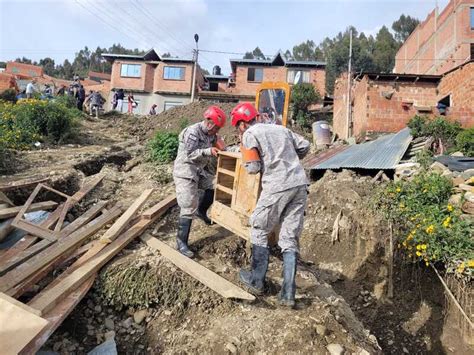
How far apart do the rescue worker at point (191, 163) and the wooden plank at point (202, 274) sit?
0.21 meters

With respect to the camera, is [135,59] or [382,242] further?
[135,59]

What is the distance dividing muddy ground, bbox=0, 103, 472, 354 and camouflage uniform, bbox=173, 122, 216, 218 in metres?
0.58

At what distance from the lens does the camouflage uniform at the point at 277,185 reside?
3.07m

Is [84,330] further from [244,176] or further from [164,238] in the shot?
[244,176]

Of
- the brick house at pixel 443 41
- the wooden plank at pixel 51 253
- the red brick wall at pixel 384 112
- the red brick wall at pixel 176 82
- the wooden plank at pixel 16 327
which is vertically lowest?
the wooden plank at pixel 16 327

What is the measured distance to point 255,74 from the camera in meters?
28.9

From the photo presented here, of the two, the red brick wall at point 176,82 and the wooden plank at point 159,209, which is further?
the red brick wall at point 176,82

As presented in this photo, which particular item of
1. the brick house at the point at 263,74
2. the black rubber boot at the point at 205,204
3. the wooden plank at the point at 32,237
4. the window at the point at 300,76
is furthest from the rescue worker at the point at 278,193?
the window at the point at 300,76

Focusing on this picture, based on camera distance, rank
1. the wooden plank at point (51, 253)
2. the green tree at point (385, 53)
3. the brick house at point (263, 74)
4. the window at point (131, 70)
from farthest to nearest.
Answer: the green tree at point (385, 53)
the window at point (131, 70)
the brick house at point (263, 74)
the wooden plank at point (51, 253)

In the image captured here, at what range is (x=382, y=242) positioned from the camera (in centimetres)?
620

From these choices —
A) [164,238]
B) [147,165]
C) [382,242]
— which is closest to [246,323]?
[164,238]

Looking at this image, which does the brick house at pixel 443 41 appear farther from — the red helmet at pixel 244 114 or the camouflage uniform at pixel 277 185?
the camouflage uniform at pixel 277 185

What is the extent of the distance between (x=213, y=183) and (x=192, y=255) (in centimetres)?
101

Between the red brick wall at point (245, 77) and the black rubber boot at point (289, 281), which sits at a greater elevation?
the red brick wall at point (245, 77)
